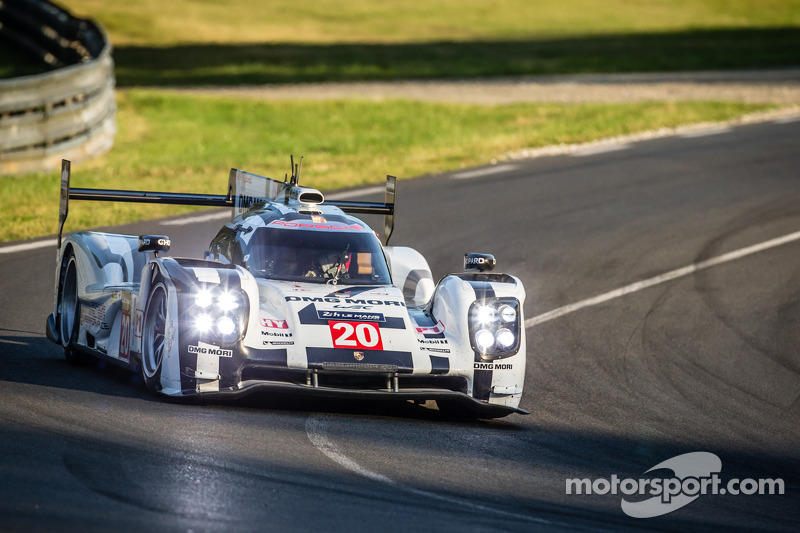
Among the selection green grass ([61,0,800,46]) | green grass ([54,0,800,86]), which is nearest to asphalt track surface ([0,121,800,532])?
green grass ([54,0,800,86])

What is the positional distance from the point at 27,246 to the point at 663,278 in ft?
27.9

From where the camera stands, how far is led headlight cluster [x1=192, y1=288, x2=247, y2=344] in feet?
28.1

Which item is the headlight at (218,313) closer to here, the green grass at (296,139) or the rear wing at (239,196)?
the rear wing at (239,196)

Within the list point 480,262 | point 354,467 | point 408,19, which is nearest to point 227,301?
point 354,467

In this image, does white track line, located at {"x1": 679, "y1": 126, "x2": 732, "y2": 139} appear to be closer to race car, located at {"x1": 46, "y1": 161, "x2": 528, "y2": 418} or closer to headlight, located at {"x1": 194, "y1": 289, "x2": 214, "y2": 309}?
race car, located at {"x1": 46, "y1": 161, "x2": 528, "y2": 418}

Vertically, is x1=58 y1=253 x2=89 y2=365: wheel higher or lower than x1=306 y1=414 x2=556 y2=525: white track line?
higher

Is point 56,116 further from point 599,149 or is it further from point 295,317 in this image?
point 295,317

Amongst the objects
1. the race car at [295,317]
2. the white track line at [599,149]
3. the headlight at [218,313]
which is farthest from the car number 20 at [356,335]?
the white track line at [599,149]

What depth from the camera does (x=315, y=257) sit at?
1010cm

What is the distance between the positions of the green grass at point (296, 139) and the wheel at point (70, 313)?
16.8 ft

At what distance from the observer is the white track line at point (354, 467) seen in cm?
646

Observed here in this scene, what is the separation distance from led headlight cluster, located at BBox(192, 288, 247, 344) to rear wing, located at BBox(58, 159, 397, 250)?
8.01 ft

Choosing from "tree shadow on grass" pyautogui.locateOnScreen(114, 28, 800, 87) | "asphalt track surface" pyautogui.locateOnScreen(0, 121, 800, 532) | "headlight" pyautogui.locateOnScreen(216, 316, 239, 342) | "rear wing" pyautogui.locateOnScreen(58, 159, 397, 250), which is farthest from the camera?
"tree shadow on grass" pyautogui.locateOnScreen(114, 28, 800, 87)

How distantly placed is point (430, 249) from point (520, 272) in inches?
54.1
